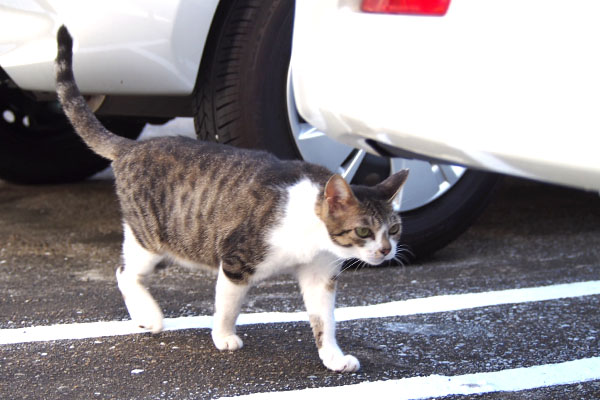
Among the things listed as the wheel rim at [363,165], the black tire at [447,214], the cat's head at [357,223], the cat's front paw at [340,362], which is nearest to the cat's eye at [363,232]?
the cat's head at [357,223]

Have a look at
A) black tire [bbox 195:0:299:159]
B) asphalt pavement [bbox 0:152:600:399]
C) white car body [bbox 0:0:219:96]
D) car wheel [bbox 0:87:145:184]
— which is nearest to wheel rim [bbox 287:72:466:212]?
black tire [bbox 195:0:299:159]

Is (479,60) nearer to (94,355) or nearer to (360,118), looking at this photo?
(360,118)

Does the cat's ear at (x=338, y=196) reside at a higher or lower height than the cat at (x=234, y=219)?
higher

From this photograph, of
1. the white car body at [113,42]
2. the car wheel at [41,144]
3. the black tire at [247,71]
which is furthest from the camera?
the car wheel at [41,144]

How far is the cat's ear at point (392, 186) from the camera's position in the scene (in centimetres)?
276

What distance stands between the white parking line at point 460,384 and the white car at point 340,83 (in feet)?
2.18

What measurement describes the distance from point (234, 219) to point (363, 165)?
3.74 ft

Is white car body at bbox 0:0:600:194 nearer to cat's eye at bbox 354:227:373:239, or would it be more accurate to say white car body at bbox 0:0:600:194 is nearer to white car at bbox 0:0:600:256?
white car at bbox 0:0:600:256

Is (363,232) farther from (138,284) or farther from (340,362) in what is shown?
(138,284)

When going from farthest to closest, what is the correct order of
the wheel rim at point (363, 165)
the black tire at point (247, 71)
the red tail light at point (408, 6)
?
the wheel rim at point (363, 165) → the black tire at point (247, 71) → the red tail light at point (408, 6)

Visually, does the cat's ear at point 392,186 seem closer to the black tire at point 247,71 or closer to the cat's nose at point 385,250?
the cat's nose at point 385,250

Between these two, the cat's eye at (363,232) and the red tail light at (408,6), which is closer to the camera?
the red tail light at (408,6)

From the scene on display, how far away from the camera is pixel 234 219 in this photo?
2.79 meters

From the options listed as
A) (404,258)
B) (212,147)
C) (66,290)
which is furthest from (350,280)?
(66,290)
